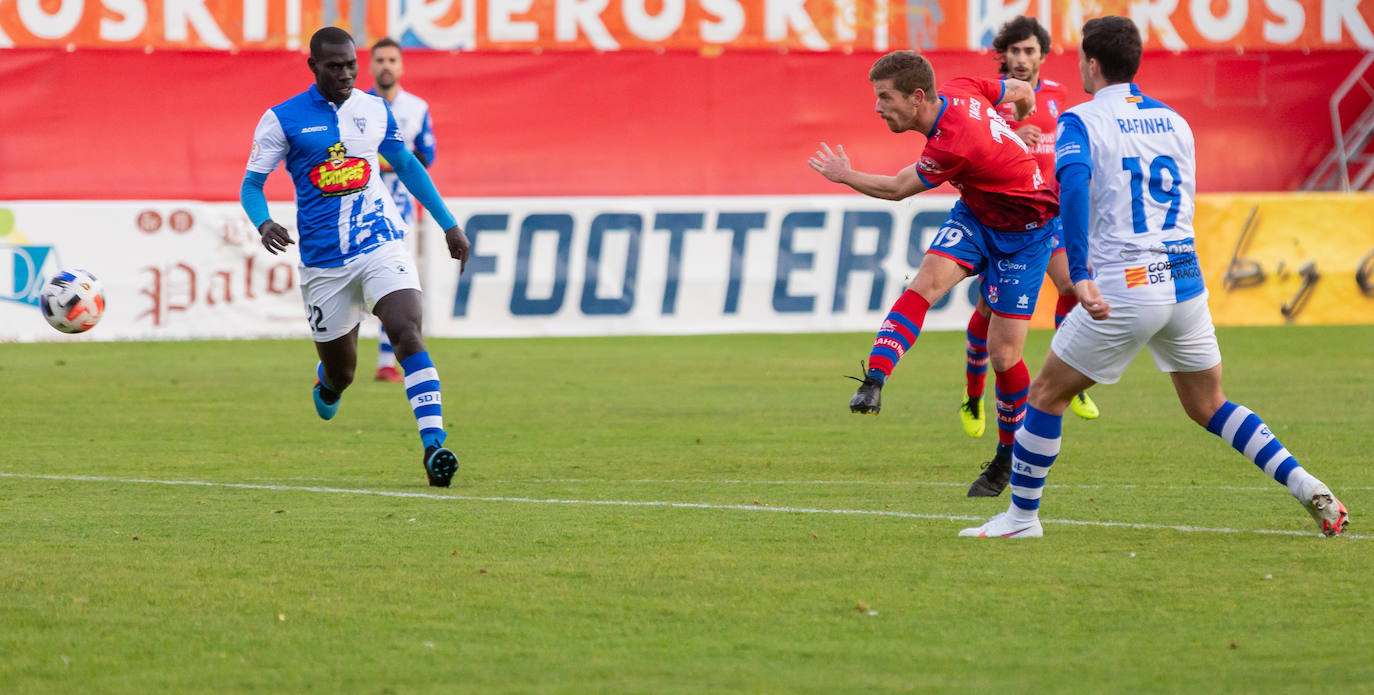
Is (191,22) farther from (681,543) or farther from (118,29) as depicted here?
(681,543)

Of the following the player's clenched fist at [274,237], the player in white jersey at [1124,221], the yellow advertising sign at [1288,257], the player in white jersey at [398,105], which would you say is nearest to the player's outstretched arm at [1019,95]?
the player in white jersey at [1124,221]

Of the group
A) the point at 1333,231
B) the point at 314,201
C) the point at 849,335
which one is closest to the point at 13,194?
the point at 849,335

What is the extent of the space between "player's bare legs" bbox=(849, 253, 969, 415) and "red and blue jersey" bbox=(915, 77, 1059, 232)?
0.33m

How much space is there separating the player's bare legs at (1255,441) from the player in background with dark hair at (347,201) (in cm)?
342

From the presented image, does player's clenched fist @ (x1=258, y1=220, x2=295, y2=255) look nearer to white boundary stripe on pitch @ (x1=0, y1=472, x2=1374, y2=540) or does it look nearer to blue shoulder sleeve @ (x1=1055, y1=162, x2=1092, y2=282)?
white boundary stripe on pitch @ (x1=0, y1=472, x2=1374, y2=540)

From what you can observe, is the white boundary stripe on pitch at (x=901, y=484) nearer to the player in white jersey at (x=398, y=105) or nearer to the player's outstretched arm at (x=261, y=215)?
the player's outstretched arm at (x=261, y=215)

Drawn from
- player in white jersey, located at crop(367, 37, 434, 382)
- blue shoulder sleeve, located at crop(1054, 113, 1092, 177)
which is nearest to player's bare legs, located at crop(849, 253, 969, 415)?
blue shoulder sleeve, located at crop(1054, 113, 1092, 177)

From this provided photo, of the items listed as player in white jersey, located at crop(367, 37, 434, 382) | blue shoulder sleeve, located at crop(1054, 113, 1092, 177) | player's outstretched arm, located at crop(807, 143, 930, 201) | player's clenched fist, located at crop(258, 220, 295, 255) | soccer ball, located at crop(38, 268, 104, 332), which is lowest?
soccer ball, located at crop(38, 268, 104, 332)

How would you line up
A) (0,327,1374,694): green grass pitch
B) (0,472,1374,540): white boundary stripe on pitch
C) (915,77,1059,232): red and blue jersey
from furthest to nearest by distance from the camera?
(915,77,1059,232): red and blue jersey
(0,472,1374,540): white boundary stripe on pitch
(0,327,1374,694): green grass pitch

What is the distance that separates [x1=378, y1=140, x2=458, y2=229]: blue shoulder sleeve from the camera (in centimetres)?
899

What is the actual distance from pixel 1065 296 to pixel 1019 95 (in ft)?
7.33

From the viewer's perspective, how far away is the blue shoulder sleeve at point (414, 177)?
899 centimetres

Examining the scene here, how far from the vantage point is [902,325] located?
25.0 ft

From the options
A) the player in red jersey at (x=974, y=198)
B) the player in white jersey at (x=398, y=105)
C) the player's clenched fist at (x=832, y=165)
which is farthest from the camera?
the player in white jersey at (x=398, y=105)
